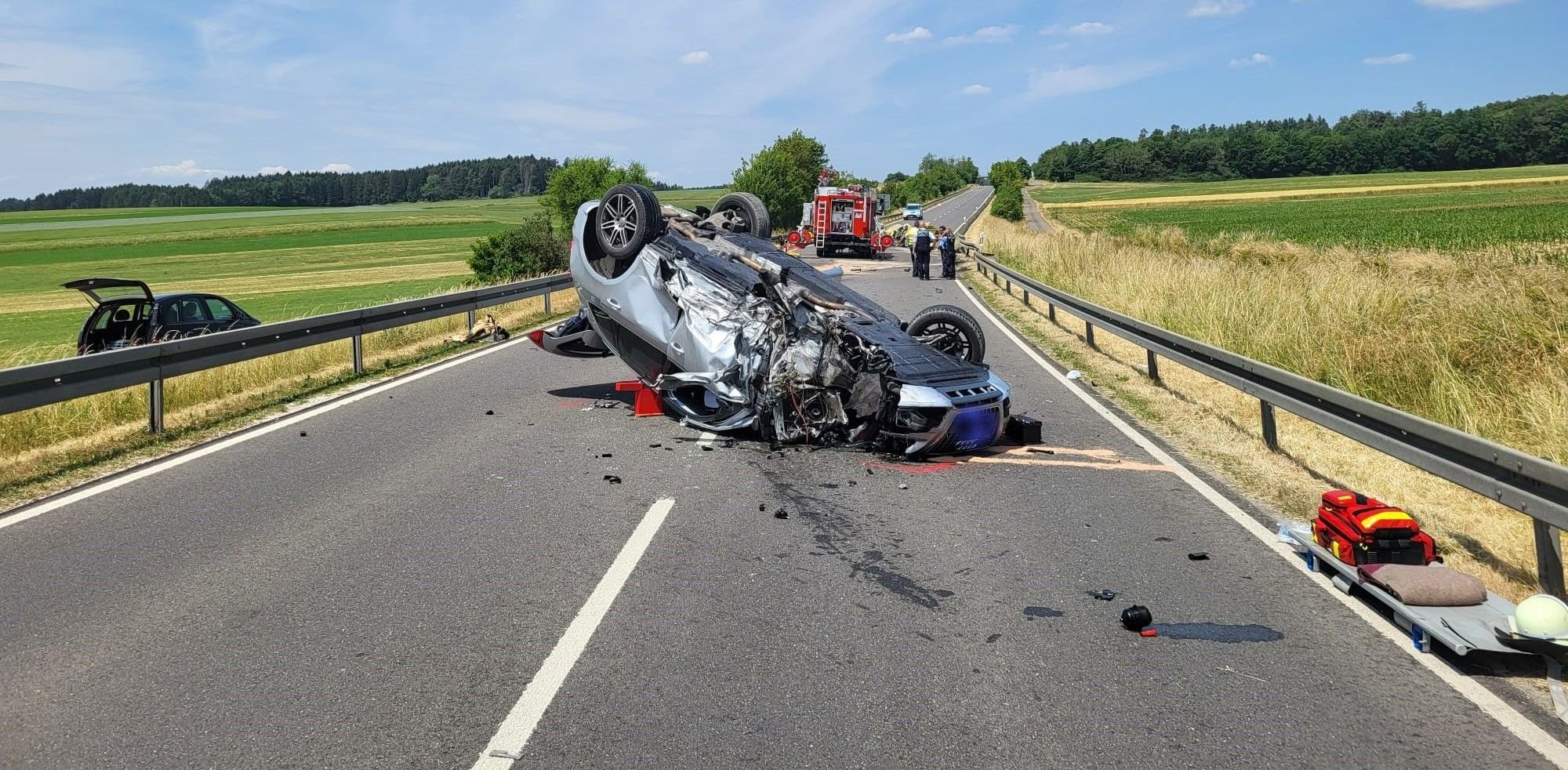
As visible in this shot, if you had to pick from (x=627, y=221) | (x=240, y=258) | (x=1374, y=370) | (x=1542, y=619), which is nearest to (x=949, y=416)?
(x=627, y=221)

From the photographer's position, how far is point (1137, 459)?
839cm

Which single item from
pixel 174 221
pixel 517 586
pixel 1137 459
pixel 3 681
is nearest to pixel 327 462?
pixel 517 586

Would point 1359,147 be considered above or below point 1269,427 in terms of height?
above

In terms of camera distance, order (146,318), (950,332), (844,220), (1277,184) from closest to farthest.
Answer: (950,332), (146,318), (844,220), (1277,184)

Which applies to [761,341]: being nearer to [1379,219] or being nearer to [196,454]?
[196,454]

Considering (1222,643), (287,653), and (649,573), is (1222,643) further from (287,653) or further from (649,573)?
(287,653)

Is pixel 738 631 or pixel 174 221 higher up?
pixel 174 221

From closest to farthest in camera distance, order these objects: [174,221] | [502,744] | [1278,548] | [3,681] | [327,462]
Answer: [502,744] → [3,681] → [1278,548] → [327,462] → [174,221]

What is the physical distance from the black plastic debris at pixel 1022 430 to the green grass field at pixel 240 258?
11368 millimetres

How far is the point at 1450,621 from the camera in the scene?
451 centimetres

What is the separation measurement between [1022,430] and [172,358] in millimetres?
7534

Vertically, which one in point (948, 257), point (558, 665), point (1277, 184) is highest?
point (1277, 184)

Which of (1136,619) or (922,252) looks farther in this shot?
(922,252)

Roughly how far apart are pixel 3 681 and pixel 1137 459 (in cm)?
711
